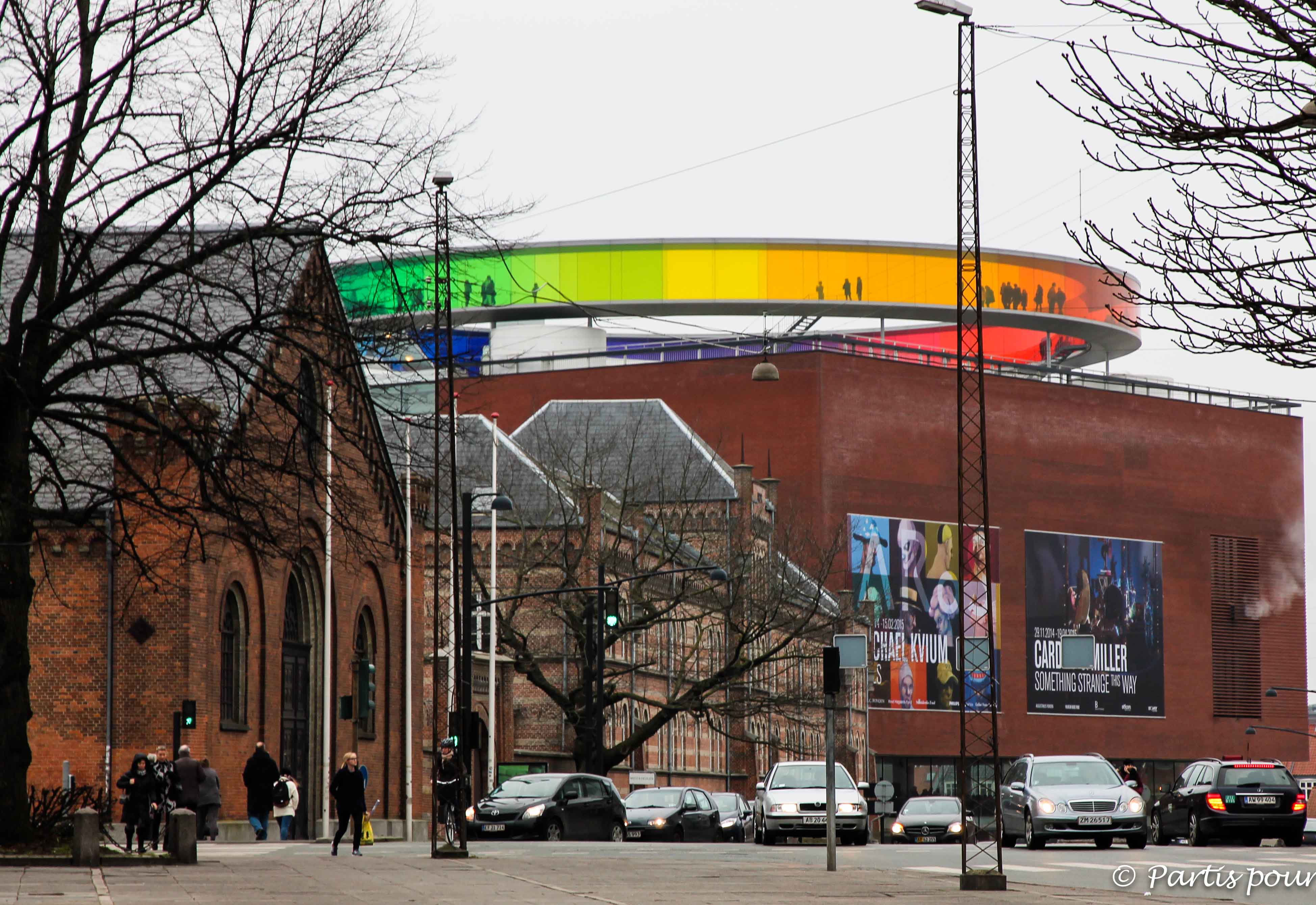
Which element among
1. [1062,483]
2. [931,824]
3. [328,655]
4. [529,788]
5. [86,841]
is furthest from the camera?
[1062,483]

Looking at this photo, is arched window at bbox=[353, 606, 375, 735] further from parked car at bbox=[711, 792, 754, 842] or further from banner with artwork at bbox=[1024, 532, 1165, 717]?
banner with artwork at bbox=[1024, 532, 1165, 717]

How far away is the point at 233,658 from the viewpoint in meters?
38.4

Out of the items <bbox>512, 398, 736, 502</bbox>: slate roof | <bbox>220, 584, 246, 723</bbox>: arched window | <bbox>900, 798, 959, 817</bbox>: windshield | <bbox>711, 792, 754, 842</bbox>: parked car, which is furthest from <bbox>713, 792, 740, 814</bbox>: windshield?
→ <bbox>512, 398, 736, 502</bbox>: slate roof

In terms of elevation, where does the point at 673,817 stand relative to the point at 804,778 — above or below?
below

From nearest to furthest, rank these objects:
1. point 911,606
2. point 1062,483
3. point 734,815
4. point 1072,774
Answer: point 1072,774 → point 734,815 → point 911,606 → point 1062,483

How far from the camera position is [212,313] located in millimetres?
37000

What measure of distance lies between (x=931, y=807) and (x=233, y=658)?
1645cm

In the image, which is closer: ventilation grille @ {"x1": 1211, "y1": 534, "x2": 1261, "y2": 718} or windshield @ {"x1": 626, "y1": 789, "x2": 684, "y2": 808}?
windshield @ {"x1": 626, "y1": 789, "x2": 684, "y2": 808}

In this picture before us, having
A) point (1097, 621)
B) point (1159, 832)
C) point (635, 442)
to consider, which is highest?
point (635, 442)

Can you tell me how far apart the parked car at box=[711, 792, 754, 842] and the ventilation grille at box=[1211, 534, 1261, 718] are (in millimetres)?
52216

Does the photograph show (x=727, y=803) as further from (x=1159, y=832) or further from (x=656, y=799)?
(x=1159, y=832)

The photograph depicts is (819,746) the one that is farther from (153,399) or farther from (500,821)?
(153,399)

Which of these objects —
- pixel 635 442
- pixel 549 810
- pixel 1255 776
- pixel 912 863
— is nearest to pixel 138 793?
pixel 549 810

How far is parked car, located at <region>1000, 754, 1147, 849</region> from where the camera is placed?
28328 millimetres
